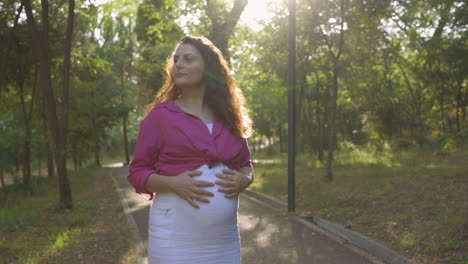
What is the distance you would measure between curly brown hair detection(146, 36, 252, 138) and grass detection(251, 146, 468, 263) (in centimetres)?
460

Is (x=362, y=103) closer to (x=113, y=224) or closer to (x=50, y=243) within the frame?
(x=113, y=224)

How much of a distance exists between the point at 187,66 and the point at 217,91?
0.73 ft

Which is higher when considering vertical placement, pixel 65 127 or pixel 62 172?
pixel 65 127

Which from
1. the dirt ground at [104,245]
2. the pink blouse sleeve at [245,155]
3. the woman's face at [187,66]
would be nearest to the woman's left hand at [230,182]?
the pink blouse sleeve at [245,155]

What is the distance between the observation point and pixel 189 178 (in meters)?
2.44

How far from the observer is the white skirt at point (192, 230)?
7.92 ft

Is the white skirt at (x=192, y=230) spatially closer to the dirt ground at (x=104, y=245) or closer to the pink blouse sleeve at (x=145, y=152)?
the pink blouse sleeve at (x=145, y=152)

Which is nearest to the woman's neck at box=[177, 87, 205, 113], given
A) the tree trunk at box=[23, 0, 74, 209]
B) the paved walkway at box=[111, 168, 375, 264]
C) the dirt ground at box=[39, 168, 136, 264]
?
the dirt ground at box=[39, 168, 136, 264]

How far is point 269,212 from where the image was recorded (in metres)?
11.4

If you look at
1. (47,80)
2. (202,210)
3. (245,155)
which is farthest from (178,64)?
(47,80)

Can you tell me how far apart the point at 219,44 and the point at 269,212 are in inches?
300

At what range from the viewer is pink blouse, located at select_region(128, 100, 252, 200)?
2.47 metres

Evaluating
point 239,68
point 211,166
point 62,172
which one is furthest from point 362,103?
point 211,166

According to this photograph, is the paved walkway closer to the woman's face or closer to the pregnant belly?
the pregnant belly
